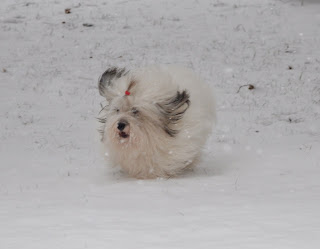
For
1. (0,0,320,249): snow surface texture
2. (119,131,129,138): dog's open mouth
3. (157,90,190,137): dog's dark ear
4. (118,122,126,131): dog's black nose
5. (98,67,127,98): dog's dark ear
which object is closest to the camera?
(0,0,320,249): snow surface texture

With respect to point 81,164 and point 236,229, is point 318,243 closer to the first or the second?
point 236,229

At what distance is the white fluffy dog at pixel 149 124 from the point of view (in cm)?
555

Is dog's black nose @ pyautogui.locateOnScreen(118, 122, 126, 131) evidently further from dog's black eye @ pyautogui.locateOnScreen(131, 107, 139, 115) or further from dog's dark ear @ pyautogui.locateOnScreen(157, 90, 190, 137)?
dog's dark ear @ pyautogui.locateOnScreen(157, 90, 190, 137)

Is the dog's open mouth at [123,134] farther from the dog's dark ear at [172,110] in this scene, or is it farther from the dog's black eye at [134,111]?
the dog's dark ear at [172,110]

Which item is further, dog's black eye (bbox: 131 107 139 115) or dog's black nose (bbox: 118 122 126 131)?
dog's black eye (bbox: 131 107 139 115)

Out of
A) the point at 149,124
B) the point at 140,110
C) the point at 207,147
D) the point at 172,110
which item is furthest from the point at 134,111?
the point at 207,147

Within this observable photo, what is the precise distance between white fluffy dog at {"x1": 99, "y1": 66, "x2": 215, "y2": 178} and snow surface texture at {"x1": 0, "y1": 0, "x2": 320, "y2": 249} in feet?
0.76

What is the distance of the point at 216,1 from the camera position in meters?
15.8

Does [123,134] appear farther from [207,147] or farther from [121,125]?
[207,147]

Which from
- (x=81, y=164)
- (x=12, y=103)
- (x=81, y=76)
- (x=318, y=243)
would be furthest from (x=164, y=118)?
(x=81, y=76)

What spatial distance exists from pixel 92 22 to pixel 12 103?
534cm

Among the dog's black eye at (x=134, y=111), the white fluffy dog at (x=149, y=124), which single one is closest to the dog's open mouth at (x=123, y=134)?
the white fluffy dog at (x=149, y=124)

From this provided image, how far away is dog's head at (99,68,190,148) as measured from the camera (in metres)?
5.50

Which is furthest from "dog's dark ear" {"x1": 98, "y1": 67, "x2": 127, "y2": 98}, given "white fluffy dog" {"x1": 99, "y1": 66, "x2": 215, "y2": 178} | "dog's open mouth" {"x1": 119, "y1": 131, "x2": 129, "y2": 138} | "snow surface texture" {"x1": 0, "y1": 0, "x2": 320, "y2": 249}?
"snow surface texture" {"x1": 0, "y1": 0, "x2": 320, "y2": 249}
